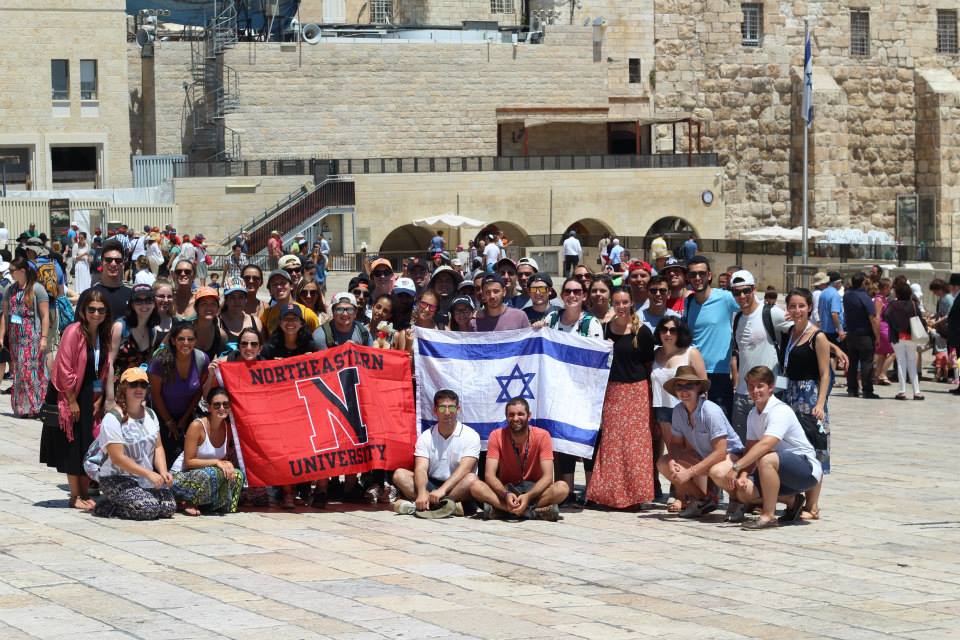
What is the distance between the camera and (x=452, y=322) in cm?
1185

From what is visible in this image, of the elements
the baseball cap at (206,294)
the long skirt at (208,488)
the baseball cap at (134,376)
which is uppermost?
the baseball cap at (206,294)

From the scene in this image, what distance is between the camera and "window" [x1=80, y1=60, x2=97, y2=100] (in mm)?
45781

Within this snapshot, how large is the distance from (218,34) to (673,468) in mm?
37502

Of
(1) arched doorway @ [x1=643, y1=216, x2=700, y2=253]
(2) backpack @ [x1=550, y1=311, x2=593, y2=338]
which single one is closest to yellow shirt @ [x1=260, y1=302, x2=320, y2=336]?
(2) backpack @ [x1=550, y1=311, x2=593, y2=338]

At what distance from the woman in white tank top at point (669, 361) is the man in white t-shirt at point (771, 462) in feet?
1.74

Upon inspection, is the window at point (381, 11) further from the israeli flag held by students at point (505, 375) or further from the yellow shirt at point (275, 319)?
the israeli flag held by students at point (505, 375)

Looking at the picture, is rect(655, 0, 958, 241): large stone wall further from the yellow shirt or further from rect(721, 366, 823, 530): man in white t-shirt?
rect(721, 366, 823, 530): man in white t-shirt

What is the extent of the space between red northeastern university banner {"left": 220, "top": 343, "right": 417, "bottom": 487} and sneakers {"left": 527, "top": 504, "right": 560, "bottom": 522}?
41.1 inches

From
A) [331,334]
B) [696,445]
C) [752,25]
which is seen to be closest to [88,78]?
[752,25]

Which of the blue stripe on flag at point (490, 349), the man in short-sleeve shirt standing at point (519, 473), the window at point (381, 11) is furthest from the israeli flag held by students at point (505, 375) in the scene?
the window at point (381, 11)

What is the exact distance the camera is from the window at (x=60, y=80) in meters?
45.7

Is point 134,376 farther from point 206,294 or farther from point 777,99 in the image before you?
point 777,99

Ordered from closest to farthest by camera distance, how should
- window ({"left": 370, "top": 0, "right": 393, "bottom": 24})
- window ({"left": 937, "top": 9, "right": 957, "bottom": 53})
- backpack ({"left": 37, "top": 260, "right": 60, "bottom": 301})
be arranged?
backpack ({"left": 37, "top": 260, "right": 60, "bottom": 301}) → window ({"left": 370, "top": 0, "right": 393, "bottom": 24}) → window ({"left": 937, "top": 9, "right": 957, "bottom": 53})

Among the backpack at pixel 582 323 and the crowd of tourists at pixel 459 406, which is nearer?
the crowd of tourists at pixel 459 406
